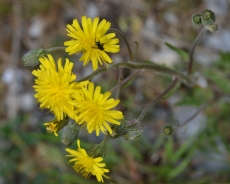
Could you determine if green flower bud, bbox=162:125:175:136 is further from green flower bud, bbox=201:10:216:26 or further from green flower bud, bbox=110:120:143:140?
green flower bud, bbox=201:10:216:26

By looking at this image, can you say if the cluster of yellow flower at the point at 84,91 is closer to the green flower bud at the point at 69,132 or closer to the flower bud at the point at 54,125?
the flower bud at the point at 54,125

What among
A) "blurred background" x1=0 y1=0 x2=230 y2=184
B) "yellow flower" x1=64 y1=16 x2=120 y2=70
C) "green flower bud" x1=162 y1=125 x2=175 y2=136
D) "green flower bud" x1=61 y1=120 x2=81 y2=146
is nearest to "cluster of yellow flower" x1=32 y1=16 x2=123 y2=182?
"yellow flower" x1=64 y1=16 x2=120 y2=70

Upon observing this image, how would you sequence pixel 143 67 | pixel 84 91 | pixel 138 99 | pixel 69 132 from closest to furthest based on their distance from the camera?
pixel 84 91 < pixel 143 67 < pixel 69 132 < pixel 138 99

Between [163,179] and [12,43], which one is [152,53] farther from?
[12,43]

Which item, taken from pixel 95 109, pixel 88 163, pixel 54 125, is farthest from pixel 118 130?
pixel 54 125

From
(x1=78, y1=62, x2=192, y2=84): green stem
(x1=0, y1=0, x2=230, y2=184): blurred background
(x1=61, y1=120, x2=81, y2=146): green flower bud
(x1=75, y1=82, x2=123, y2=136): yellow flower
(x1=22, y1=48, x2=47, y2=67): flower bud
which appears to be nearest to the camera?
(x1=75, y1=82, x2=123, y2=136): yellow flower

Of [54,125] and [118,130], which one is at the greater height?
[54,125]

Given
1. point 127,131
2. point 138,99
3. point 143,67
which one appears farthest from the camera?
point 138,99

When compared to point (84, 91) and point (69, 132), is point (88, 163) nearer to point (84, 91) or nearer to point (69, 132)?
point (69, 132)
